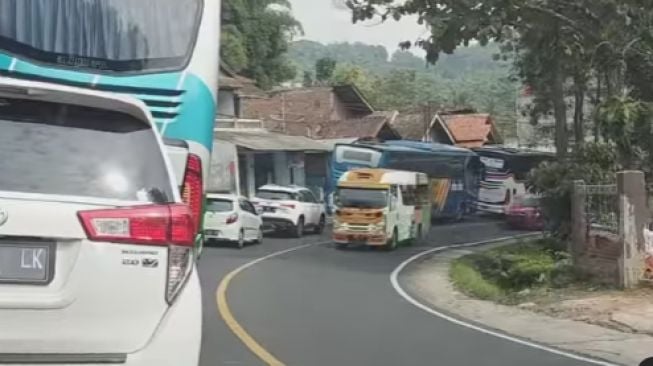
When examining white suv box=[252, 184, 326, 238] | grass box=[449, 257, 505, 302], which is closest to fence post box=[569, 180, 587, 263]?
grass box=[449, 257, 505, 302]

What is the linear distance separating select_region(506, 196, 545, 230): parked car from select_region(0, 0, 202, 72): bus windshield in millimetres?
37557

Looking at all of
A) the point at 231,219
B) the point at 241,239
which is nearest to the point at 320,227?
the point at 241,239

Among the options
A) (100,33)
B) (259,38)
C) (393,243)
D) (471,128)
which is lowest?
(393,243)

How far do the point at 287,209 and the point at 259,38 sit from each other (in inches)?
902

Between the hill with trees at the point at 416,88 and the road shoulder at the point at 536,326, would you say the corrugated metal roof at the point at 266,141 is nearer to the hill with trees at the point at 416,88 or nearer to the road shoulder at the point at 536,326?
the hill with trees at the point at 416,88

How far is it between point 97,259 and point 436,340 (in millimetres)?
8054

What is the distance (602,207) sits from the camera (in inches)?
734

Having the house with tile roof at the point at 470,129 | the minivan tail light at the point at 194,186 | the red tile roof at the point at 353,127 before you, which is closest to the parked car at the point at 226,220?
the minivan tail light at the point at 194,186

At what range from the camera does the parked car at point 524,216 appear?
147 feet

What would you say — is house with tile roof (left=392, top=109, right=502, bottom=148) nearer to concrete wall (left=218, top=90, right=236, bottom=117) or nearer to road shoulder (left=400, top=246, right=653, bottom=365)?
concrete wall (left=218, top=90, right=236, bottom=117)

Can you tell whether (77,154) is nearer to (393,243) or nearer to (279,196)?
(393,243)

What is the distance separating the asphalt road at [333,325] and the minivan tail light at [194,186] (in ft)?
7.10

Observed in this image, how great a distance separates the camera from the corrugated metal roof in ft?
136

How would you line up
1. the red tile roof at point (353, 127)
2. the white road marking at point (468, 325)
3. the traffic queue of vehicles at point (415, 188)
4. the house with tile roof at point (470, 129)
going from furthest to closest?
the house with tile roof at point (470, 129) < the red tile roof at point (353, 127) < the traffic queue of vehicles at point (415, 188) < the white road marking at point (468, 325)
